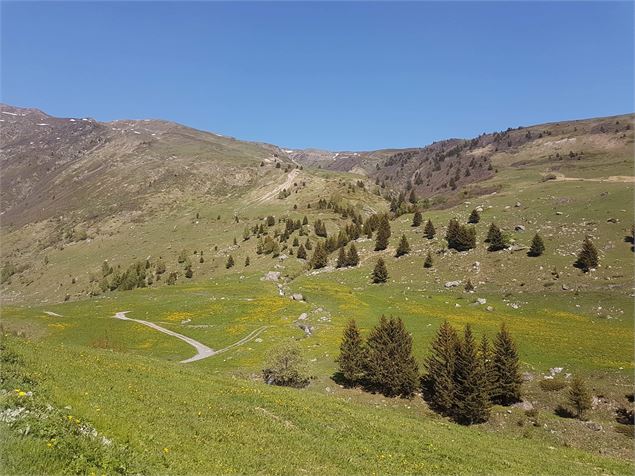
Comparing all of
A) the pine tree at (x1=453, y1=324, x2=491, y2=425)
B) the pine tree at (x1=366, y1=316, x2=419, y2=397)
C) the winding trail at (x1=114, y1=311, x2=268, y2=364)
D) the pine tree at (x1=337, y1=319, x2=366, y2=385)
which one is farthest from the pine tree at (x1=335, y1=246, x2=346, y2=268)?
Answer: the pine tree at (x1=453, y1=324, x2=491, y2=425)

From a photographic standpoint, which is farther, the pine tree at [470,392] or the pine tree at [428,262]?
the pine tree at [428,262]

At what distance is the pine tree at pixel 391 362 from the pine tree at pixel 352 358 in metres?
0.83

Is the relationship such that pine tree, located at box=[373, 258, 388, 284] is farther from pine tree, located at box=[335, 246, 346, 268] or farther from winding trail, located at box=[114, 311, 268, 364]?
winding trail, located at box=[114, 311, 268, 364]

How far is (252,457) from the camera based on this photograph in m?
14.9

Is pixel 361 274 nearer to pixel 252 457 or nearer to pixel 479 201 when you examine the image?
pixel 479 201

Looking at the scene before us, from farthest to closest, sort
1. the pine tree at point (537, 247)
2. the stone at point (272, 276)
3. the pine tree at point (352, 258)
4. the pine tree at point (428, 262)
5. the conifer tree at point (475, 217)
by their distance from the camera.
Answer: the conifer tree at point (475, 217) < the pine tree at point (352, 258) < the stone at point (272, 276) < the pine tree at point (428, 262) < the pine tree at point (537, 247)

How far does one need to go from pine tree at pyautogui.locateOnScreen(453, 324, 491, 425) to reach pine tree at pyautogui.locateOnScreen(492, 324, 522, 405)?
3.09 meters

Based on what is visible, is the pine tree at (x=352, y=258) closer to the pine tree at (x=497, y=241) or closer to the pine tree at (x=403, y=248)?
the pine tree at (x=403, y=248)

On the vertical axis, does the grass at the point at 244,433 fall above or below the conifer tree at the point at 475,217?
below

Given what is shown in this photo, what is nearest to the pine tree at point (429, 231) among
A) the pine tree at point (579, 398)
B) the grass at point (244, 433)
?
the pine tree at point (579, 398)

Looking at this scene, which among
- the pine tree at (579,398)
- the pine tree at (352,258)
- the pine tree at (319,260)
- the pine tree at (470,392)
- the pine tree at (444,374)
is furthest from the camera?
the pine tree at (319,260)

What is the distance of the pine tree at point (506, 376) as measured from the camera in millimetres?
37375

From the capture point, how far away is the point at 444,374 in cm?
3638

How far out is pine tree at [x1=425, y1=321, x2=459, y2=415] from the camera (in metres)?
35.2
